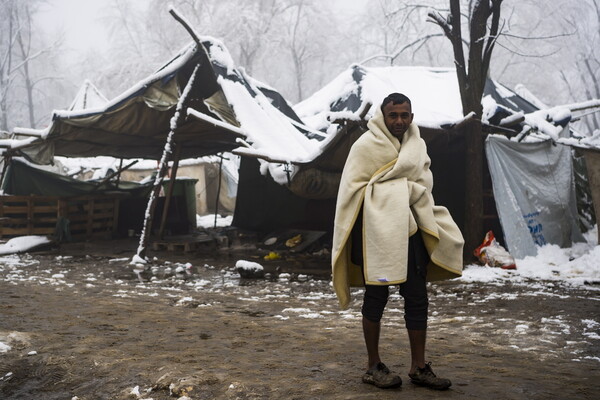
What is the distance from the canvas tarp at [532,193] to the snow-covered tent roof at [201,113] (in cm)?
339

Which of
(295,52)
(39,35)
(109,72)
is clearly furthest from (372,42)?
(39,35)

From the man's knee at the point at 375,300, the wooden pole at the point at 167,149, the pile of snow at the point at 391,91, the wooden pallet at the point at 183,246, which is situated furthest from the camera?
the pile of snow at the point at 391,91

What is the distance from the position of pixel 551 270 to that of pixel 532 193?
199 cm

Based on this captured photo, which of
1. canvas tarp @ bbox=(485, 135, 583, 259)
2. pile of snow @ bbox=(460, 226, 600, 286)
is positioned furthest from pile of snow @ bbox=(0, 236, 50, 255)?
canvas tarp @ bbox=(485, 135, 583, 259)

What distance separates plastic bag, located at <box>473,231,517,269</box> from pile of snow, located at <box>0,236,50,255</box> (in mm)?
8452

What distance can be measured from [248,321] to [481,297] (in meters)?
2.82

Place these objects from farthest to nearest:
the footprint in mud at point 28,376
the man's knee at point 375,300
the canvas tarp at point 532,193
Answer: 1. the canvas tarp at point 532,193
2. the footprint in mud at point 28,376
3. the man's knee at point 375,300

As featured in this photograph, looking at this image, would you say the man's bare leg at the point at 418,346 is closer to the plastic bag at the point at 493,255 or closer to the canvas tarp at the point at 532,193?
the plastic bag at the point at 493,255

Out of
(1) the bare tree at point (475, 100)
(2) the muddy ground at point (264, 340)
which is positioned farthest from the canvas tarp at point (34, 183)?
(1) the bare tree at point (475, 100)

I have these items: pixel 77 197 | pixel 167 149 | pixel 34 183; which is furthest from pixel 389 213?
pixel 34 183

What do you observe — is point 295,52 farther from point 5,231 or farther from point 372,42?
point 5,231

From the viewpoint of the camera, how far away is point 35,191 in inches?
464

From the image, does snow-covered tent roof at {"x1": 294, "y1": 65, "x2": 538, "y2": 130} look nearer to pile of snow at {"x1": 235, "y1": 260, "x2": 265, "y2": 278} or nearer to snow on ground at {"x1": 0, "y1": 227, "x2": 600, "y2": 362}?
snow on ground at {"x1": 0, "y1": 227, "x2": 600, "y2": 362}

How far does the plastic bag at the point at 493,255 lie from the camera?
7.47 metres
